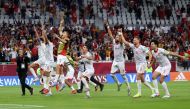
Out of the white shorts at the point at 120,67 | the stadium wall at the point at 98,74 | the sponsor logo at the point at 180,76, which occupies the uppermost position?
the white shorts at the point at 120,67

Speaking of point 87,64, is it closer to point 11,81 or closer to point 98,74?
point 11,81

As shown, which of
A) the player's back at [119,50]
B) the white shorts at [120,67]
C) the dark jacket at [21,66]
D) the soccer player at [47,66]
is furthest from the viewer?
the white shorts at [120,67]

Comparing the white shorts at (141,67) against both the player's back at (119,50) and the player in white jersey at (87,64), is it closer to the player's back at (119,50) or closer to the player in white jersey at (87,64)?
the player in white jersey at (87,64)

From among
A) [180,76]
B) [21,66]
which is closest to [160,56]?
[21,66]

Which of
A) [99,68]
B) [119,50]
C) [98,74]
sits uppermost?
[119,50]

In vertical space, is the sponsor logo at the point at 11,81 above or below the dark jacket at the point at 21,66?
below

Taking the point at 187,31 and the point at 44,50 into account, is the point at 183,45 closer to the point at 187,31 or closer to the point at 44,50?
the point at 187,31

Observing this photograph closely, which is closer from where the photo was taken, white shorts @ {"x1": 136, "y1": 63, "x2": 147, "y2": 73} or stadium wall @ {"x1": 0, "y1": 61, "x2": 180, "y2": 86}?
white shorts @ {"x1": 136, "y1": 63, "x2": 147, "y2": 73}

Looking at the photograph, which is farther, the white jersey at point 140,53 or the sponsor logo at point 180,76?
the sponsor logo at point 180,76

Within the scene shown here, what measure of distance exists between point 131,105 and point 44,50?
9.43 metres

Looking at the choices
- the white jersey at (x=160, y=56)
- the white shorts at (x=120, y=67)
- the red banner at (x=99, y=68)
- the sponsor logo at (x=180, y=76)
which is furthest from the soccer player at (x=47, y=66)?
the sponsor logo at (x=180, y=76)

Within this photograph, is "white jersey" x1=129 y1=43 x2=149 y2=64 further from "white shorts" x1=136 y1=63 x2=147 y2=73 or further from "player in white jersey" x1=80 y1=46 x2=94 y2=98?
"player in white jersey" x1=80 y1=46 x2=94 y2=98

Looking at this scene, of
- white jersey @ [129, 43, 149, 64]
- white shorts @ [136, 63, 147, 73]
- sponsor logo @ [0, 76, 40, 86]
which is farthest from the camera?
sponsor logo @ [0, 76, 40, 86]

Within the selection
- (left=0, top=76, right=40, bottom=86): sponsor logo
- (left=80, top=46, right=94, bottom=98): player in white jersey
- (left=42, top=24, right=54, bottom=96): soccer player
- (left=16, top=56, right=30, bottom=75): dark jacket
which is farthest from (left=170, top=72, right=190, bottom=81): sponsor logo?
(left=16, top=56, right=30, bottom=75): dark jacket
